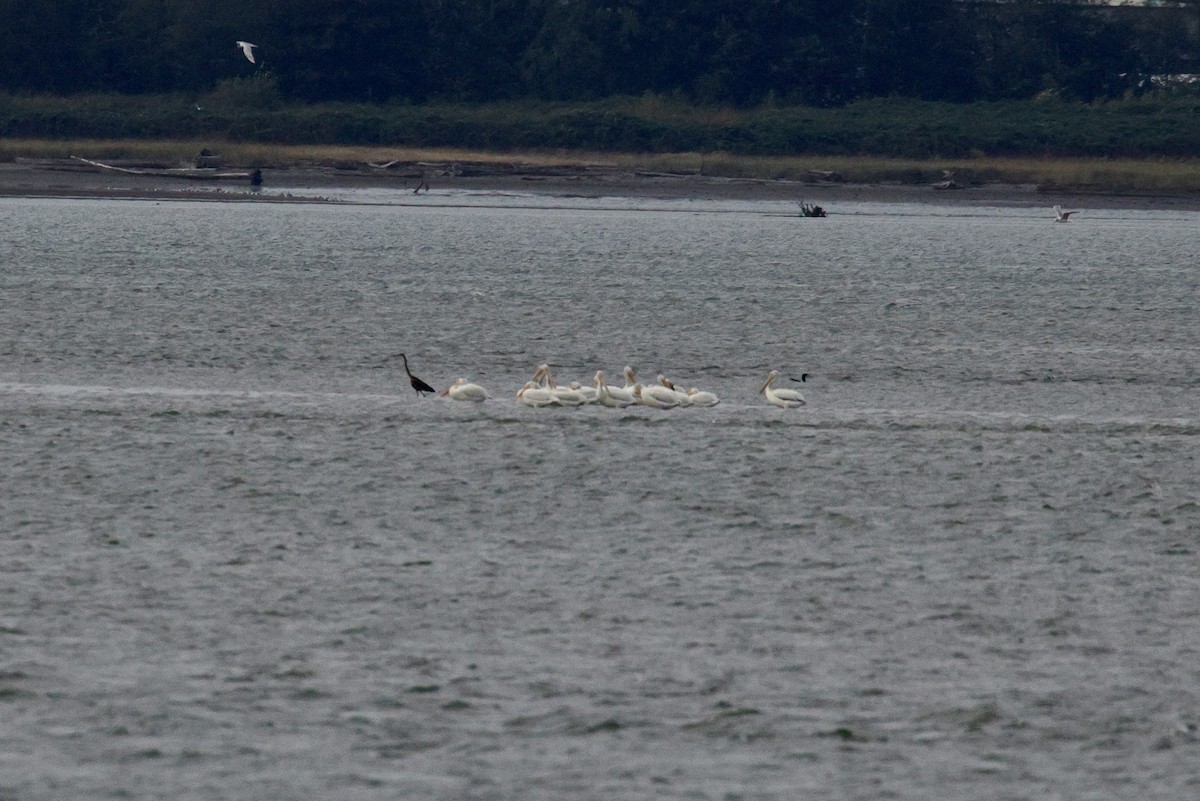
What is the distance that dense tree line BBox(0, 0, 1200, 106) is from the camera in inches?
3393

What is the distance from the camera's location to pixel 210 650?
10.6 meters

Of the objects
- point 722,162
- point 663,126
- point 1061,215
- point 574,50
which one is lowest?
point 1061,215

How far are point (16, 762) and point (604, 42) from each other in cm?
8104

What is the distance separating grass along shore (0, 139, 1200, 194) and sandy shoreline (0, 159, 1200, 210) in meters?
0.62

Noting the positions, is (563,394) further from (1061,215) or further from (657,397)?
(1061,215)

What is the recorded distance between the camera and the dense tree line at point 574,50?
3393 inches

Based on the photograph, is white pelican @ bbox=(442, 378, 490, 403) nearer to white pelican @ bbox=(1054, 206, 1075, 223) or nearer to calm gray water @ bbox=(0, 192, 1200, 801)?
calm gray water @ bbox=(0, 192, 1200, 801)

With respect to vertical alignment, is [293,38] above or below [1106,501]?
above

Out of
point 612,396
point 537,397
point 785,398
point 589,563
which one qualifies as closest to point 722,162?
point 785,398

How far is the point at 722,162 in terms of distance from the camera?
78.5 m

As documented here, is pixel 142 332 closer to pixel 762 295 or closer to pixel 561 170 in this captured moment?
pixel 762 295

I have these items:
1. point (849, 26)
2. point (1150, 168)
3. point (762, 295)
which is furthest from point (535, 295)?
point (849, 26)

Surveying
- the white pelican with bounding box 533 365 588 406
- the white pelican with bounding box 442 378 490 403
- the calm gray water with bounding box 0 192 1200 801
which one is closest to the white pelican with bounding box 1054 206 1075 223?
the calm gray water with bounding box 0 192 1200 801

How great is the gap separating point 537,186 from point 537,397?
56235 mm
